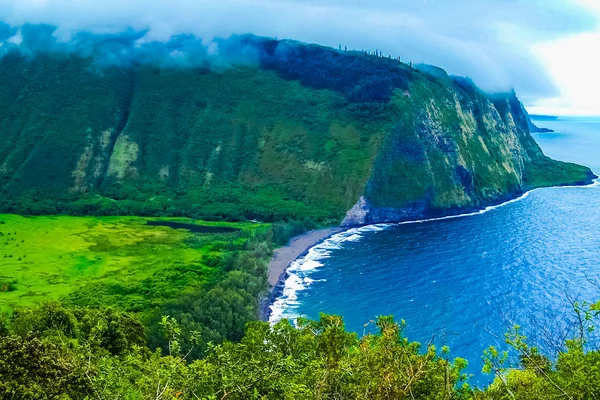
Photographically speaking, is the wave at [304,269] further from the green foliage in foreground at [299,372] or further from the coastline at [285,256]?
the green foliage in foreground at [299,372]

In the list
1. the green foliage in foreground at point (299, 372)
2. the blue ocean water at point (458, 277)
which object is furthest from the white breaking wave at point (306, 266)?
the green foliage in foreground at point (299, 372)

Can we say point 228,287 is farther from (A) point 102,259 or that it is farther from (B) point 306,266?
(A) point 102,259

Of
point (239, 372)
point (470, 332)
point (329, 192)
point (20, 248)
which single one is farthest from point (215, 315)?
point (329, 192)

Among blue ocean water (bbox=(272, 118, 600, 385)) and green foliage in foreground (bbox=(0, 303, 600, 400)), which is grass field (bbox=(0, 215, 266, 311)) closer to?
blue ocean water (bbox=(272, 118, 600, 385))

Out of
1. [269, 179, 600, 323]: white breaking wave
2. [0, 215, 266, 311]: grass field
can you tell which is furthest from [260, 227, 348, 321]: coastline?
[0, 215, 266, 311]: grass field

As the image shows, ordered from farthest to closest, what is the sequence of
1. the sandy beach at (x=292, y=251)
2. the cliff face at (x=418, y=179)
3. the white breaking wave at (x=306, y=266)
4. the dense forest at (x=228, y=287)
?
the cliff face at (x=418, y=179), the sandy beach at (x=292, y=251), the white breaking wave at (x=306, y=266), the dense forest at (x=228, y=287)

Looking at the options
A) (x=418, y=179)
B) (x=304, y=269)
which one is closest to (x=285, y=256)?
(x=304, y=269)

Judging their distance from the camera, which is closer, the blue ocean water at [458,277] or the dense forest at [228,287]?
the dense forest at [228,287]
